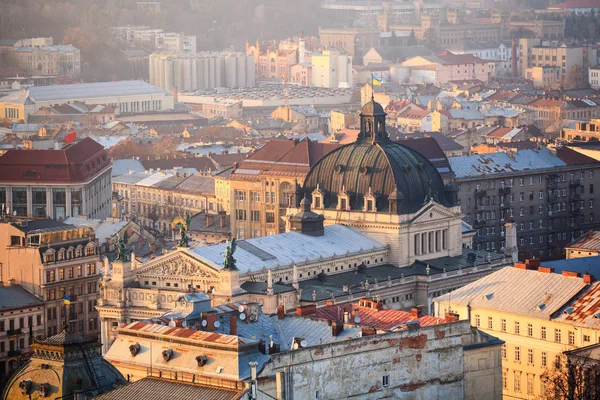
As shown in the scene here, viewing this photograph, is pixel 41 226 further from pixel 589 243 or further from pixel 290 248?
pixel 589 243

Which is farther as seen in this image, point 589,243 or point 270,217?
point 270,217

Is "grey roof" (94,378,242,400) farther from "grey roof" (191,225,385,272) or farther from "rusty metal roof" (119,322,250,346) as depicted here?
"grey roof" (191,225,385,272)

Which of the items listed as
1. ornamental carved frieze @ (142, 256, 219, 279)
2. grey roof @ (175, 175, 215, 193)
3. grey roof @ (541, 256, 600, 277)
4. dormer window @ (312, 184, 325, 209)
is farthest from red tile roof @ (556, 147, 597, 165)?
ornamental carved frieze @ (142, 256, 219, 279)

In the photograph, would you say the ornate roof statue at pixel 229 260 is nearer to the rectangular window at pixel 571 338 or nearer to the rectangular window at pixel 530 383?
the rectangular window at pixel 530 383

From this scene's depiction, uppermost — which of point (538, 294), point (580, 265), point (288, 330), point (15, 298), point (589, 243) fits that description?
point (288, 330)

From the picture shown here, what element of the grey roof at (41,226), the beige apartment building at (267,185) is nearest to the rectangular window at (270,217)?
the beige apartment building at (267,185)

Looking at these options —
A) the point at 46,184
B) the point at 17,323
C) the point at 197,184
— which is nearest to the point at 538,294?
the point at 17,323

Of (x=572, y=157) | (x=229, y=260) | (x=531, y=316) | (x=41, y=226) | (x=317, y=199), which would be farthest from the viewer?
(x=572, y=157)
